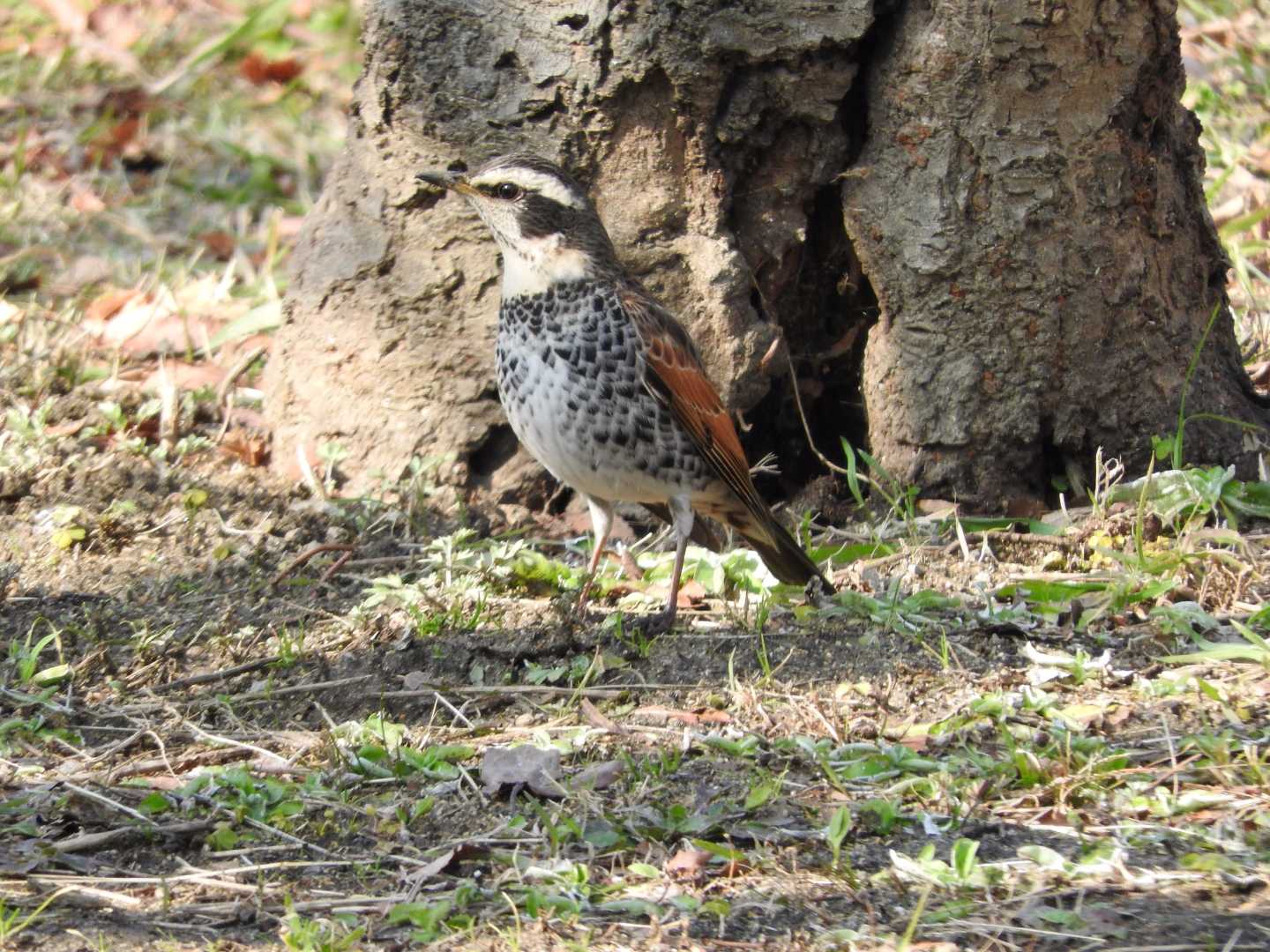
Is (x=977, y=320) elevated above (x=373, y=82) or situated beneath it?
situated beneath

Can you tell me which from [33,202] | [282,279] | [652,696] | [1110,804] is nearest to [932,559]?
[652,696]

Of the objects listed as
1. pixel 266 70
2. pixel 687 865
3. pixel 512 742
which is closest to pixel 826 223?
pixel 512 742

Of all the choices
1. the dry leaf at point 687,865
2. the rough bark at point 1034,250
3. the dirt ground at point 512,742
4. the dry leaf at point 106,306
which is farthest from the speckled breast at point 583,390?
the dry leaf at point 106,306

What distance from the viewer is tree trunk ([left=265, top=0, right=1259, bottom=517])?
5656 mm

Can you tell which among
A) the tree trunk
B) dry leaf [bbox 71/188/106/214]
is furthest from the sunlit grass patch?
dry leaf [bbox 71/188/106/214]

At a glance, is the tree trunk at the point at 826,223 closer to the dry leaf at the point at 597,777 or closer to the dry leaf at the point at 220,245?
the dry leaf at the point at 220,245

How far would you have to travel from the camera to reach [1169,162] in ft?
19.4

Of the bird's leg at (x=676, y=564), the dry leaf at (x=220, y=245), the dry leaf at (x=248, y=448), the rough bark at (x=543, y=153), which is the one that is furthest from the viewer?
the dry leaf at (x=220, y=245)

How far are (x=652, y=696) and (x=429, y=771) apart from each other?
78cm

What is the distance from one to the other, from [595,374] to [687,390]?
1.08 feet

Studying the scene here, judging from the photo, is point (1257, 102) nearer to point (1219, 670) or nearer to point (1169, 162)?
point (1169, 162)

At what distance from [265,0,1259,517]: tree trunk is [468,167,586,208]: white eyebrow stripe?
612 mm

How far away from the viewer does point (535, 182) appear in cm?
540

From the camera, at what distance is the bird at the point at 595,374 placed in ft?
17.4
